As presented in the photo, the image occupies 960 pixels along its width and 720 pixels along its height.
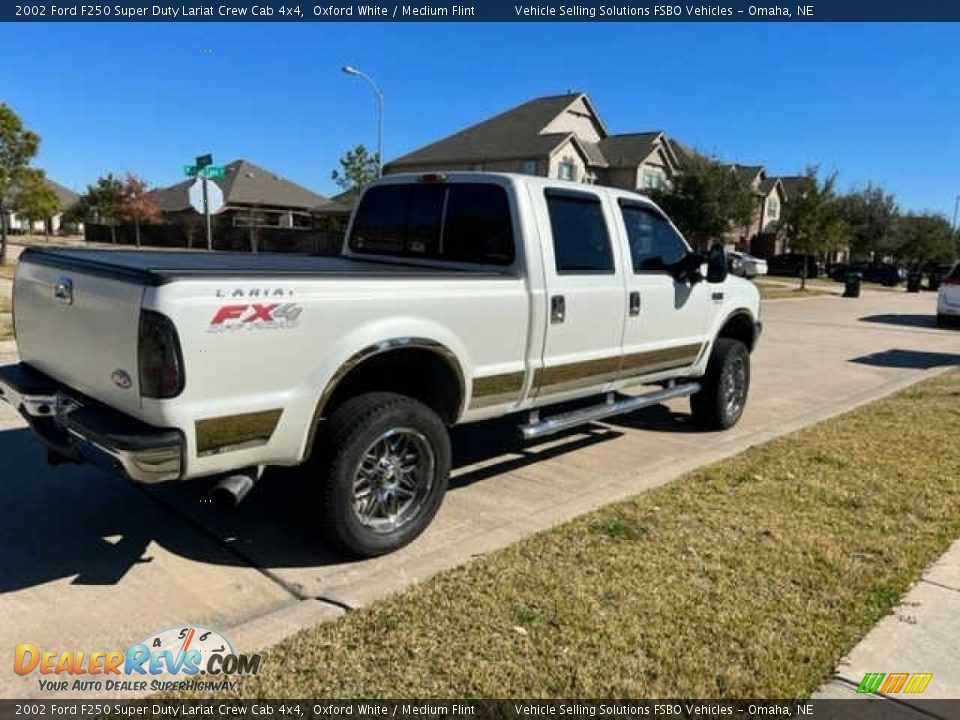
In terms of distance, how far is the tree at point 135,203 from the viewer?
5450 cm

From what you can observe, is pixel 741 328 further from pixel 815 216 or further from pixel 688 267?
pixel 815 216

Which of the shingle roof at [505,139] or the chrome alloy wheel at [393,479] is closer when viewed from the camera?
the chrome alloy wheel at [393,479]

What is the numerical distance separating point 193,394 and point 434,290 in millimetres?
1363

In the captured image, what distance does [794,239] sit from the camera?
35625 millimetres

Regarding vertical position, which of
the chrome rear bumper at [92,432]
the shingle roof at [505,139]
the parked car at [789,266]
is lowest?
the chrome rear bumper at [92,432]

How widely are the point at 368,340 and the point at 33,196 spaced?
74.0 ft

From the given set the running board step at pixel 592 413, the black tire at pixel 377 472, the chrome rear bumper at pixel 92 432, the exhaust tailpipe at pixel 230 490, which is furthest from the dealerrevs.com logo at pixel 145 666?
the running board step at pixel 592 413

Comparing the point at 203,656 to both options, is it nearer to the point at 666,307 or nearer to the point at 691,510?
the point at 691,510

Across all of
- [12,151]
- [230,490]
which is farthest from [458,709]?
[12,151]

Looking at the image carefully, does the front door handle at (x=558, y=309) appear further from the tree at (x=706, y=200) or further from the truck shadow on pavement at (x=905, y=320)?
the tree at (x=706, y=200)

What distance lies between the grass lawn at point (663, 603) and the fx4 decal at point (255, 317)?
4.23 feet

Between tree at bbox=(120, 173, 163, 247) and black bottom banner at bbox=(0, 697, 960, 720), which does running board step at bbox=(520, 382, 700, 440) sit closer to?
black bottom banner at bbox=(0, 697, 960, 720)

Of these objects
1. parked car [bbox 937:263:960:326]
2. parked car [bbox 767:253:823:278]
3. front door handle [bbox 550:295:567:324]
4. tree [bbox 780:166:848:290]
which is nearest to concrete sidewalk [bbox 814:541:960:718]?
front door handle [bbox 550:295:567:324]

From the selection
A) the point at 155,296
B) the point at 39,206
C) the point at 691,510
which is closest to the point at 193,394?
the point at 155,296
